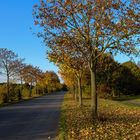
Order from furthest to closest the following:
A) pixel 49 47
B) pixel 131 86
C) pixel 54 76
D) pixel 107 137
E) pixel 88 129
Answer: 1. pixel 54 76
2. pixel 131 86
3. pixel 49 47
4. pixel 88 129
5. pixel 107 137

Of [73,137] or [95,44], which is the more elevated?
[95,44]

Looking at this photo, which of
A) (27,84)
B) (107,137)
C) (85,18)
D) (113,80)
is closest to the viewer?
(107,137)

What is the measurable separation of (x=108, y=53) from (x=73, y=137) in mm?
5408

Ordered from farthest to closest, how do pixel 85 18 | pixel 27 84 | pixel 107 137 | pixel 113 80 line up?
pixel 27 84
pixel 113 80
pixel 85 18
pixel 107 137

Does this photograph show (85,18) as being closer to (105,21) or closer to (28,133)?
(105,21)

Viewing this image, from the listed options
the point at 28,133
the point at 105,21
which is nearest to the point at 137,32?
the point at 105,21

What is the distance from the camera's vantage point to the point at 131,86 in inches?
2862

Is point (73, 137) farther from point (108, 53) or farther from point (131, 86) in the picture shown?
point (131, 86)

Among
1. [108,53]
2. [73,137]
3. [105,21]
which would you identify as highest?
[105,21]

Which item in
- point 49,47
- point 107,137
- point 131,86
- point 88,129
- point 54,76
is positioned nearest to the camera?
point 107,137

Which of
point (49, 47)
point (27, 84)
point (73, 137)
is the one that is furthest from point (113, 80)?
point (73, 137)

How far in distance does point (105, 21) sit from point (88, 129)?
4.39 metres

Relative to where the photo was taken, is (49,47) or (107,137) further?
(49,47)

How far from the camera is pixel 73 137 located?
43.2ft
